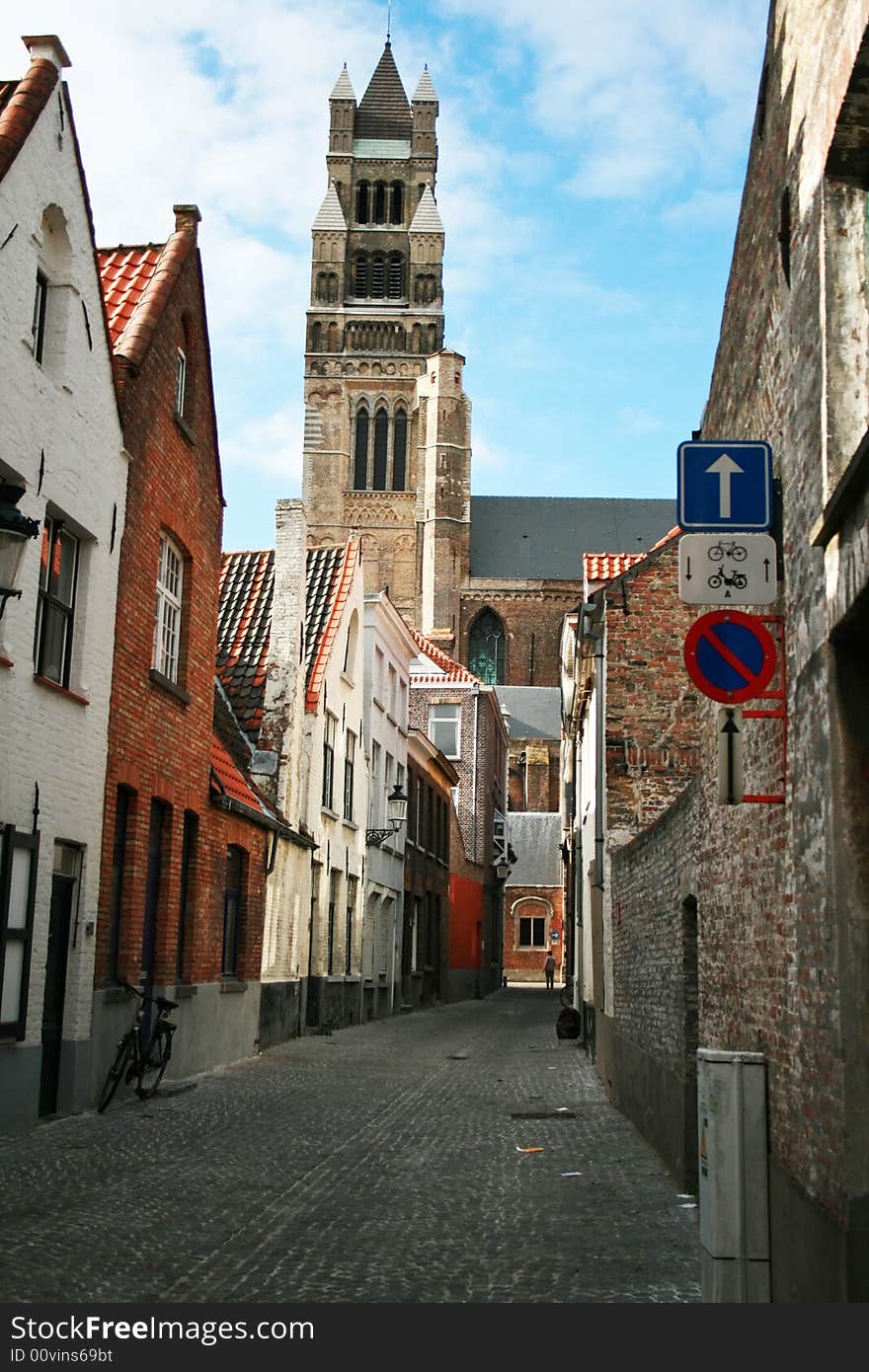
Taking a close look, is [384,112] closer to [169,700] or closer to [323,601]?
[323,601]

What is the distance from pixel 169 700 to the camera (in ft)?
52.2

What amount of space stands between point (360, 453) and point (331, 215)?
1855 centimetres

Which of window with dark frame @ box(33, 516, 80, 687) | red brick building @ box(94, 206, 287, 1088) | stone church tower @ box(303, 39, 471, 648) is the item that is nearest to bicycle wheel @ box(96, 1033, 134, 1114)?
red brick building @ box(94, 206, 287, 1088)

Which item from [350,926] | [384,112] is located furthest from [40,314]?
[384,112]

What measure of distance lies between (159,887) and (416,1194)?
22.0 ft

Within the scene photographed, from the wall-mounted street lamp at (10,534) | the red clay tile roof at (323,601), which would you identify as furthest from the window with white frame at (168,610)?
the red clay tile roof at (323,601)

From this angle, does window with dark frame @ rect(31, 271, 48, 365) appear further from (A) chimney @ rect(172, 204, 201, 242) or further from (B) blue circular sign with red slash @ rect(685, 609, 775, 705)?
(B) blue circular sign with red slash @ rect(685, 609, 775, 705)

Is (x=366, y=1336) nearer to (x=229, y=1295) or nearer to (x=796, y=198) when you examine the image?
(x=229, y=1295)

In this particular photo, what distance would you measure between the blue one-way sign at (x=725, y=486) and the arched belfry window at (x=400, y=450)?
275ft

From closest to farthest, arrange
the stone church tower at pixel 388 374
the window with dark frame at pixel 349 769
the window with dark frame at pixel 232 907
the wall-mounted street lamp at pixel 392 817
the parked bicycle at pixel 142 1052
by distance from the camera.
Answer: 1. the parked bicycle at pixel 142 1052
2. the window with dark frame at pixel 232 907
3. the window with dark frame at pixel 349 769
4. the wall-mounted street lamp at pixel 392 817
5. the stone church tower at pixel 388 374

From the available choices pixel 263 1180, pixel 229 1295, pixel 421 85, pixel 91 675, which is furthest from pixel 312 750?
pixel 421 85

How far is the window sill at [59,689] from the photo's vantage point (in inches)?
470

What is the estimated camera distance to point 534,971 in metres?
69.4

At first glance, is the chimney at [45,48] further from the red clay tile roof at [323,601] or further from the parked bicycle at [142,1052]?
the red clay tile roof at [323,601]
